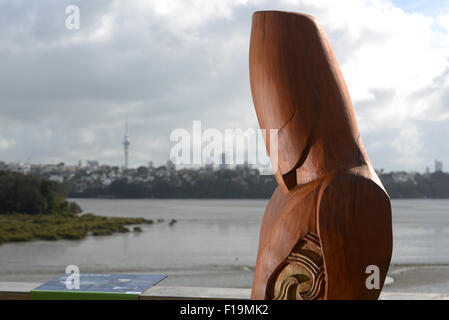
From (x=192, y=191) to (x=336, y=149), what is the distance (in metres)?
23.7

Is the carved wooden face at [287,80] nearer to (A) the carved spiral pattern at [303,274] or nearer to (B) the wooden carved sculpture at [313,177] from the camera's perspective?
(B) the wooden carved sculpture at [313,177]

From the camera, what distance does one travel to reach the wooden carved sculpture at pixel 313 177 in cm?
149

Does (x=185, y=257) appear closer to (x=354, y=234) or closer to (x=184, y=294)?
(x=184, y=294)

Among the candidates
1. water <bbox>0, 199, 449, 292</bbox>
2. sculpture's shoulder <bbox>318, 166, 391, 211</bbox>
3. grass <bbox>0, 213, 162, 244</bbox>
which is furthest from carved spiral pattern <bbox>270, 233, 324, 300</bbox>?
grass <bbox>0, 213, 162, 244</bbox>

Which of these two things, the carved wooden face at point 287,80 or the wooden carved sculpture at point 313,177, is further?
the carved wooden face at point 287,80

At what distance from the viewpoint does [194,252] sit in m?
17.1

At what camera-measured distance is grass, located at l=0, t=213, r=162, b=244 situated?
1717cm

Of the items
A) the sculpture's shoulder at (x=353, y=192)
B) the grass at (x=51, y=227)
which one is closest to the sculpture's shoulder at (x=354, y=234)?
the sculpture's shoulder at (x=353, y=192)

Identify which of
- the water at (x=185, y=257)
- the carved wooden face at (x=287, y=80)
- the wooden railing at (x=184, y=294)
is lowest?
the water at (x=185, y=257)

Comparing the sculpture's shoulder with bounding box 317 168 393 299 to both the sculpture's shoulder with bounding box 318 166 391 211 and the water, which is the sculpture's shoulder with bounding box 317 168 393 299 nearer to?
the sculpture's shoulder with bounding box 318 166 391 211

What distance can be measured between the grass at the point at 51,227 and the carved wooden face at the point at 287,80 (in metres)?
16.9

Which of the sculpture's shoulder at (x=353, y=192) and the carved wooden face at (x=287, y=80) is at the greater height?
the carved wooden face at (x=287, y=80)
